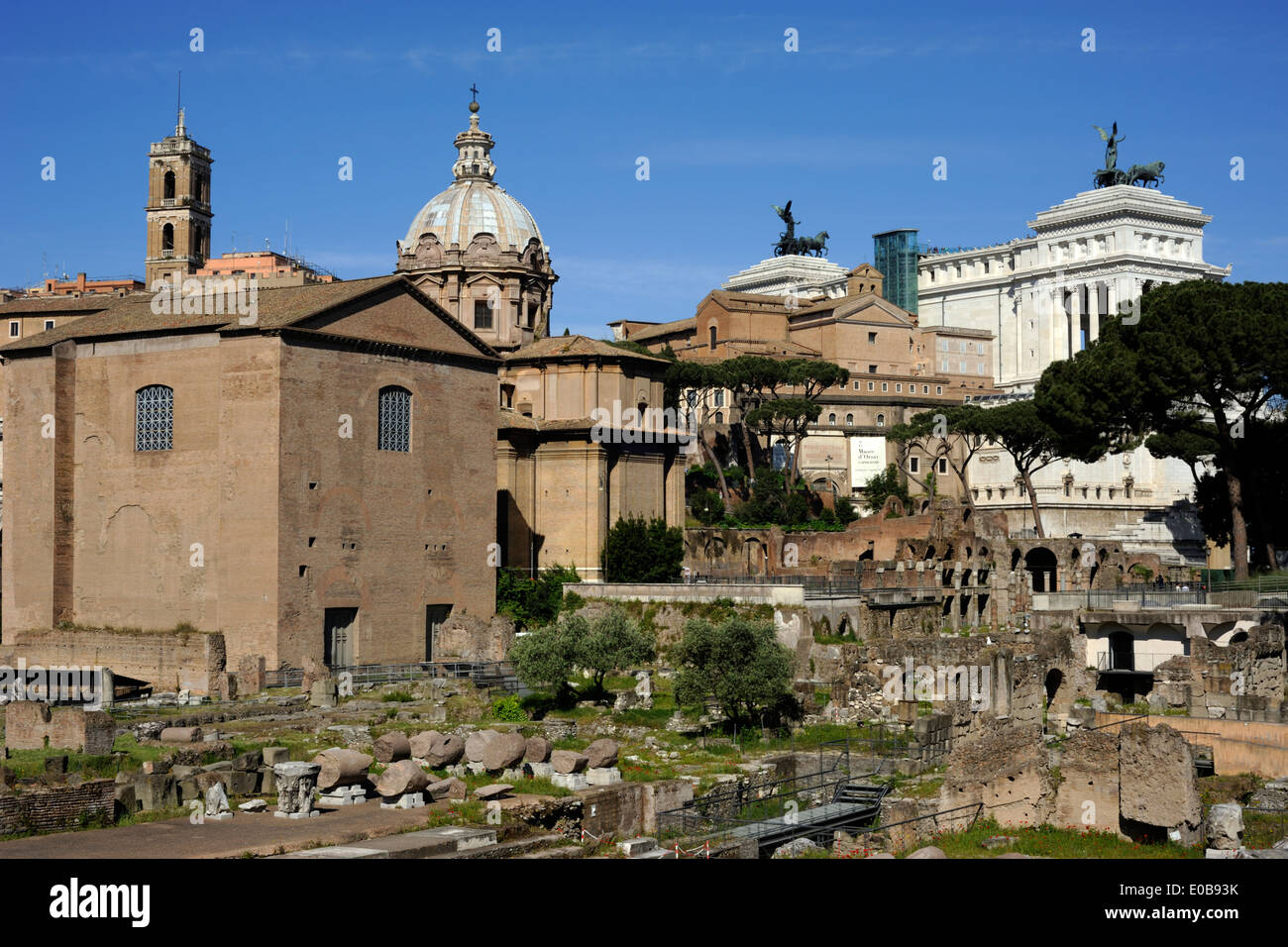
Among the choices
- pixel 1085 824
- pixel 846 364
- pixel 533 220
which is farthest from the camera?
pixel 846 364

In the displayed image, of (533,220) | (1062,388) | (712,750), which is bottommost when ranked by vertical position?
(712,750)

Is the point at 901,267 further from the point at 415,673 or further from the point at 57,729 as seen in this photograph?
the point at 57,729

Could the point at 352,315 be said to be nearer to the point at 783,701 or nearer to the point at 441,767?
the point at 783,701

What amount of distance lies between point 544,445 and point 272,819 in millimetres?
31098

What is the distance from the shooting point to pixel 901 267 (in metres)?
102

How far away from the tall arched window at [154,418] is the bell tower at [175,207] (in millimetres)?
33164

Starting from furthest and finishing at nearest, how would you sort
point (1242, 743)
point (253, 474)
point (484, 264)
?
point (484, 264)
point (253, 474)
point (1242, 743)

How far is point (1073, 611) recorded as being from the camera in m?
41.0

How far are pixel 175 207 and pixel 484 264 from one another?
2361 centimetres

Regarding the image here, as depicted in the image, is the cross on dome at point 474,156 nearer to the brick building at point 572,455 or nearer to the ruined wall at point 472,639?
the brick building at point 572,455

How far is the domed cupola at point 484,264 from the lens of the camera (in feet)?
177
